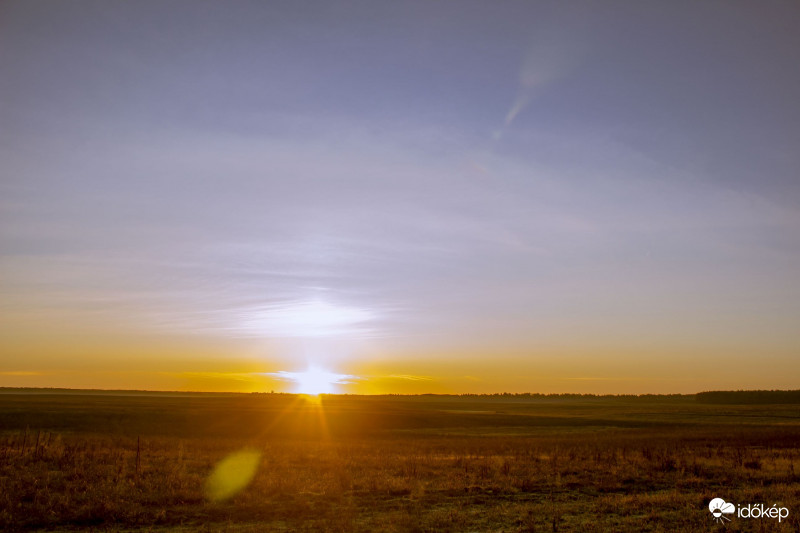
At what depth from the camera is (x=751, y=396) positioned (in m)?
174

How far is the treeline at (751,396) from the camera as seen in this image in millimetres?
159375

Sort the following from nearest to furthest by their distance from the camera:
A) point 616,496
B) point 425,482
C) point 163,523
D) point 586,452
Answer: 1. point 163,523
2. point 616,496
3. point 425,482
4. point 586,452

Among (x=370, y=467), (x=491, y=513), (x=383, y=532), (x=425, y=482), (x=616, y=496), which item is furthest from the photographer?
(x=370, y=467)

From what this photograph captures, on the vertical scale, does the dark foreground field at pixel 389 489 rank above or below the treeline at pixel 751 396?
above

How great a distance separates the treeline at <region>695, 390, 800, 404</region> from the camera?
159375 mm

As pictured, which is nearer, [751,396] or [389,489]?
[389,489]

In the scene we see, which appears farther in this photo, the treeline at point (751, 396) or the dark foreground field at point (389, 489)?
the treeline at point (751, 396)

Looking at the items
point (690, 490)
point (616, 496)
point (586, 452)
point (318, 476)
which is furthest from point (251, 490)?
point (586, 452)

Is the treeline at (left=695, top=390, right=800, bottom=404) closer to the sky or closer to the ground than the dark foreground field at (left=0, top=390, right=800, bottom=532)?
closer to the ground

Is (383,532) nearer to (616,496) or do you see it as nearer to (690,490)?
(616,496)

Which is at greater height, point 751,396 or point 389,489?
point 389,489

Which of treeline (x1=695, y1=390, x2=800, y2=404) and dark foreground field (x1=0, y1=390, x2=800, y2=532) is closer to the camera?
dark foreground field (x1=0, y1=390, x2=800, y2=532)

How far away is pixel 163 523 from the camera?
14.3 meters

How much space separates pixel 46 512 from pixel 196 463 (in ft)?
29.8
